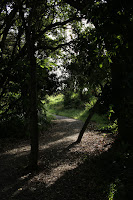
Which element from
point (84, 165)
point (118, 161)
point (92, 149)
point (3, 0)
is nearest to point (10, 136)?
point (92, 149)

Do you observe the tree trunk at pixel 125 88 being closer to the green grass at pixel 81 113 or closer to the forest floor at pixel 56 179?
the forest floor at pixel 56 179

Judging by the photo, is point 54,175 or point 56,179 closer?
point 56,179

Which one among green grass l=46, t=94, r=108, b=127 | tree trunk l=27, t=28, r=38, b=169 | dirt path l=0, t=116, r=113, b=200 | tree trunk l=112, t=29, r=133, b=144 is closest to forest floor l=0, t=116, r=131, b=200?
dirt path l=0, t=116, r=113, b=200

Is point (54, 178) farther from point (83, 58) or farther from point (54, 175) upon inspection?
point (83, 58)

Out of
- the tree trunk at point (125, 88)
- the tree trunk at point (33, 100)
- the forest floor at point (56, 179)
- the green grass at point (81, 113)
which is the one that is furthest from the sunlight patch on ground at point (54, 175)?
the tree trunk at point (125, 88)

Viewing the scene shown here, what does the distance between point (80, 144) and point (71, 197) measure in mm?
4006

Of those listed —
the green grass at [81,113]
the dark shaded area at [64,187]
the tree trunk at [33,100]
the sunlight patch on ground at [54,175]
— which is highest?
the tree trunk at [33,100]

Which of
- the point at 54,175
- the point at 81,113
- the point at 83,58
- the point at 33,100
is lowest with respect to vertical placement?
→ the point at 54,175

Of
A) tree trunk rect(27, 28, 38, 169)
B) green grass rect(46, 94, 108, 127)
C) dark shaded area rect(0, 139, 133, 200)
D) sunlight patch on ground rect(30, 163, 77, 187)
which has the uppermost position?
tree trunk rect(27, 28, 38, 169)

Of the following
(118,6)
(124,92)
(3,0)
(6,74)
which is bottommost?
(124,92)

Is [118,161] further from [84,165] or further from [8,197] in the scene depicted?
[84,165]

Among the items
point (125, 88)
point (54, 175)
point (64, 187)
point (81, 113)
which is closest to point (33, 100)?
point (54, 175)

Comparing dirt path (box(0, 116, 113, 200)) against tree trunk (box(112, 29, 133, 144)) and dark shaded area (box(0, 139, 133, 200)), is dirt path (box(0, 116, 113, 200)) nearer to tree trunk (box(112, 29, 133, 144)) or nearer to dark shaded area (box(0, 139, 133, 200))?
dark shaded area (box(0, 139, 133, 200))

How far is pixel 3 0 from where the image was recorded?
5312mm
